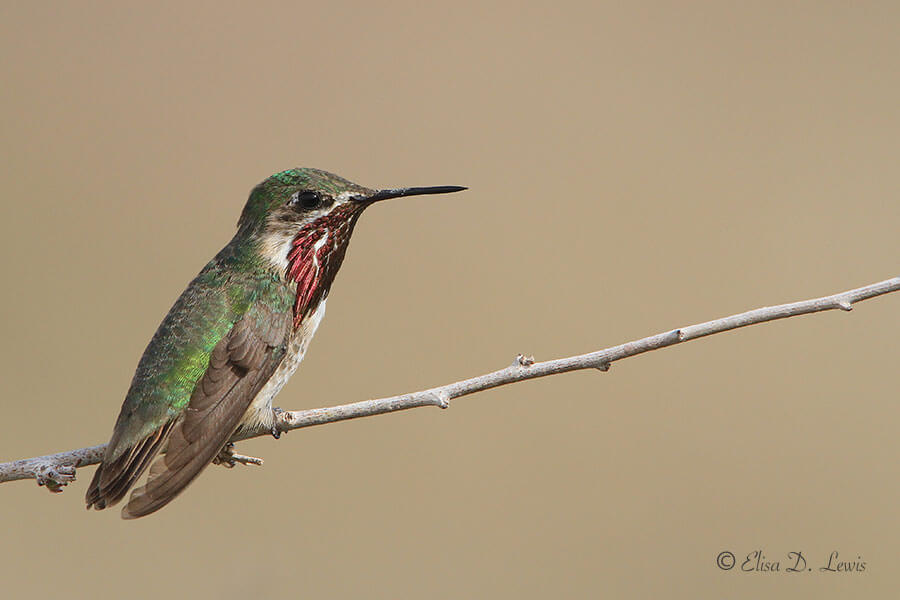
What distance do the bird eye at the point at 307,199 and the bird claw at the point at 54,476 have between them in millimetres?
987

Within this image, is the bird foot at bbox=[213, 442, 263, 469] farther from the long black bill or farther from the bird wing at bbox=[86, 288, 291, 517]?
the long black bill

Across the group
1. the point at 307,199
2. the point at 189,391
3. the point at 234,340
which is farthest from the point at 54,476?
the point at 307,199

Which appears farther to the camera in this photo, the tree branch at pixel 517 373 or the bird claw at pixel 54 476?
the bird claw at pixel 54 476

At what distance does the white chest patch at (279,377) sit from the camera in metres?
2.64

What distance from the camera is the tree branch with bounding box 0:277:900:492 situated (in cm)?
215

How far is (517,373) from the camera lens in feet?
7.45

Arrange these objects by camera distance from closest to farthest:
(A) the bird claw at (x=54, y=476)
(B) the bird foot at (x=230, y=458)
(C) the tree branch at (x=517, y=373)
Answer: (C) the tree branch at (x=517, y=373) → (A) the bird claw at (x=54, y=476) → (B) the bird foot at (x=230, y=458)

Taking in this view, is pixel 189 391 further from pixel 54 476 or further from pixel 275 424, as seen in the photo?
pixel 54 476

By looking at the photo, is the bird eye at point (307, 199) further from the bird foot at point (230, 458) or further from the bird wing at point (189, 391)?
the bird foot at point (230, 458)

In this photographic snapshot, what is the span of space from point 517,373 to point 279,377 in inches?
32.1

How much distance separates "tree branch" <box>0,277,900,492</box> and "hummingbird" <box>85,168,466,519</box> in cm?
10

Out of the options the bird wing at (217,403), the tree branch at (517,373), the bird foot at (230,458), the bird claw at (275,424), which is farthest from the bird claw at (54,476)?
the bird claw at (275,424)

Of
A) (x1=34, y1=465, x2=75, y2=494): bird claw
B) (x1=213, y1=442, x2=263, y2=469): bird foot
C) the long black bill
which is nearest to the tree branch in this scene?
A: (x1=34, y1=465, x2=75, y2=494): bird claw

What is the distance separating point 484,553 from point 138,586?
5.74ft
